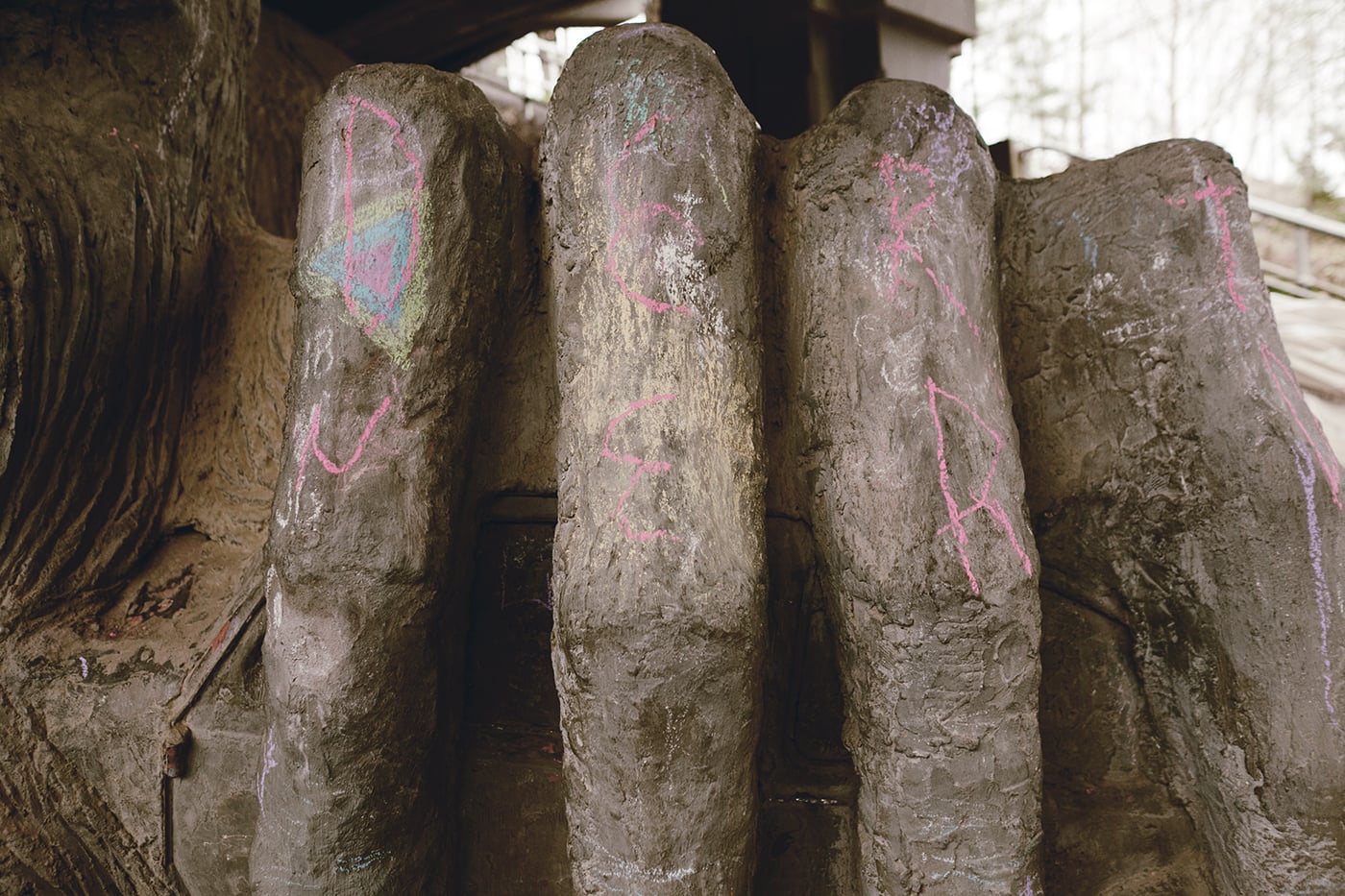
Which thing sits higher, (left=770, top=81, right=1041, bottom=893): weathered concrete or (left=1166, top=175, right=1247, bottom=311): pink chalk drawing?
(left=1166, top=175, right=1247, bottom=311): pink chalk drawing

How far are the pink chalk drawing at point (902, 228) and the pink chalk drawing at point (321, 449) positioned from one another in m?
0.80

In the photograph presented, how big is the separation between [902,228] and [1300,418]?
668 mm

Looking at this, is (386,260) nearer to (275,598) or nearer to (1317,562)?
(275,598)

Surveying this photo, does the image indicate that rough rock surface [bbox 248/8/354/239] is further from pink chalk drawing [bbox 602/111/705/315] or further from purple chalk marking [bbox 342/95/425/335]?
pink chalk drawing [bbox 602/111/705/315]

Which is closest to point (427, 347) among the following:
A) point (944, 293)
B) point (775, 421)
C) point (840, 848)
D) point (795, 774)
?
point (775, 421)

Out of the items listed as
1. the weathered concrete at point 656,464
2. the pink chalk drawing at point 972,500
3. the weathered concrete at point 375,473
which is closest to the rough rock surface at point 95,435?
the weathered concrete at point 375,473

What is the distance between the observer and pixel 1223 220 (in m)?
1.53

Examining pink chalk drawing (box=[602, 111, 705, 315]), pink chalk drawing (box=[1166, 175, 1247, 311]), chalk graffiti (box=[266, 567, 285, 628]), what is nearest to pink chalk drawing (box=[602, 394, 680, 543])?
pink chalk drawing (box=[602, 111, 705, 315])

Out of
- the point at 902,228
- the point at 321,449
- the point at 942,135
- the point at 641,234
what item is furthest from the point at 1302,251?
the point at 321,449

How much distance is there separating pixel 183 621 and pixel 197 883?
464mm

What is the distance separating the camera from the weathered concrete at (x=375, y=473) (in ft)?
4.67

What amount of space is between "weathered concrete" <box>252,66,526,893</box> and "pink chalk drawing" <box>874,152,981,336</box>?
2.04 ft

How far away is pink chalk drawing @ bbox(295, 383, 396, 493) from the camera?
1.45 meters

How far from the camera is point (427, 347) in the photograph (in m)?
1.49
